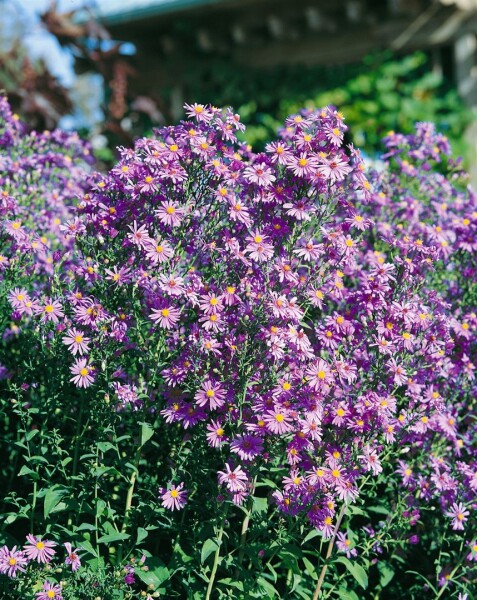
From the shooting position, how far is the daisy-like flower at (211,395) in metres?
2.38

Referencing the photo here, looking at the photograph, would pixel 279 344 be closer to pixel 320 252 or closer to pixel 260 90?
pixel 320 252

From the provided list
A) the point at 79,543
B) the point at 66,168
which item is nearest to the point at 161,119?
the point at 66,168

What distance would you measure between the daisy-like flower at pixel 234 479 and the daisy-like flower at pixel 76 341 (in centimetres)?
56

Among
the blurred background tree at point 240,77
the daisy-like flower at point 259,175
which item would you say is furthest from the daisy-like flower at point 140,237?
the blurred background tree at point 240,77

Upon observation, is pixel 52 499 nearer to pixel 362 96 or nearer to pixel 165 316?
pixel 165 316

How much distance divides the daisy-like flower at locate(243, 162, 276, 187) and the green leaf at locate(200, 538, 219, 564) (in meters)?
1.09

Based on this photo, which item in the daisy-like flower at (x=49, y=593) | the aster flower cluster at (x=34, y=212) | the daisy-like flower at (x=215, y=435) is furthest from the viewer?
the aster flower cluster at (x=34, y=212)

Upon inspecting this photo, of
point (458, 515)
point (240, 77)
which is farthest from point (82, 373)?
point (240, 77)

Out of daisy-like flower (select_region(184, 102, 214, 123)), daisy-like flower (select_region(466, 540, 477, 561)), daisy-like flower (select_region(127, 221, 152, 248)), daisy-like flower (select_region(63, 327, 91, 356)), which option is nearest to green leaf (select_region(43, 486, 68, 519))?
daisy-like flower (select_region(63, 327, 91, 356))

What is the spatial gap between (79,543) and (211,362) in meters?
0.67

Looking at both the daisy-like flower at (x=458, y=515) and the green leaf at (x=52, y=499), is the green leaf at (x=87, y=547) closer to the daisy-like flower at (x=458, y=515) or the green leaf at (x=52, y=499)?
the green leaf at (x=52, y=499)

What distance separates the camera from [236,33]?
7.77 metres

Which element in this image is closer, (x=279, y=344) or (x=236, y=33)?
(x=279, y=344)

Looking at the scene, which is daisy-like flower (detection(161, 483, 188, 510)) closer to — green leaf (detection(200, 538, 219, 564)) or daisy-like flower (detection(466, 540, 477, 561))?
green leaf (detection(200, 538, 219, 564))
